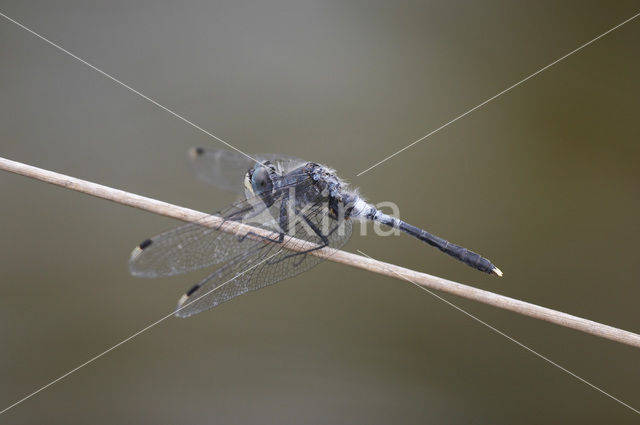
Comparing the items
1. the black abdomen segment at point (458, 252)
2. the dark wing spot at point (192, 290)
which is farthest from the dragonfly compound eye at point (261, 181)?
the black abdomen segment at point (458, 252)

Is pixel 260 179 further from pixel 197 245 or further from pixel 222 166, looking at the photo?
pixel 197 245

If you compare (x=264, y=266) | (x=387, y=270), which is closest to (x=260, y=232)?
(x=264, y=266)

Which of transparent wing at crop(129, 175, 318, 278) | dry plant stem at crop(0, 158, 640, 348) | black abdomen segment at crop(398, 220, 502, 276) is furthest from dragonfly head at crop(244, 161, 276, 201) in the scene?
black abdomen segment at crop(398, 220, 502, 276)

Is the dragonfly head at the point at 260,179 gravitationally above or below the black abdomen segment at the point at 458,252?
above

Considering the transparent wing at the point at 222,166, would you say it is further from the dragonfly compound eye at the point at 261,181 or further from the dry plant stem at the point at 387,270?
the dry plant stem at the point at 387,270

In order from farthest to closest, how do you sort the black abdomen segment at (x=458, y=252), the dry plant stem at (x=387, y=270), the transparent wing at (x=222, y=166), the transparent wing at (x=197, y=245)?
the transparent wing at (x=222, y=166)
the black abdomen segment at (x=458, y=252)
the transparent wing at (x=197, y=245)
the dry plant stem at (x=387, y=270)

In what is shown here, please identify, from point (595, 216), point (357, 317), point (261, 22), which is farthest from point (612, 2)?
point (357, 317)

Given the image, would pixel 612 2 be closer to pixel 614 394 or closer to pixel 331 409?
pixel 614 394
